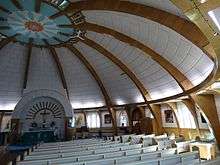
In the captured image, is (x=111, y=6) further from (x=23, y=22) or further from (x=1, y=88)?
(x=1, y=88)

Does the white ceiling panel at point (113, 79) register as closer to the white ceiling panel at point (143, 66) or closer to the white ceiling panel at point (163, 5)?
the white ceiling panel at point (143, 66)

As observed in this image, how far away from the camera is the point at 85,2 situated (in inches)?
420

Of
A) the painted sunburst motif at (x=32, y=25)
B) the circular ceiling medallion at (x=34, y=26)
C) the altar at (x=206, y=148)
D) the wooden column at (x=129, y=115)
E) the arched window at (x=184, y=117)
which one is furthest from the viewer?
the wooden column at (x=129, y=115)

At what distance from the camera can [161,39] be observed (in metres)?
12.4

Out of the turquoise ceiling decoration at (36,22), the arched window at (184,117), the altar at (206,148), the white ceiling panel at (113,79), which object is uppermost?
the turquoise ceiling decoration at (36,22)

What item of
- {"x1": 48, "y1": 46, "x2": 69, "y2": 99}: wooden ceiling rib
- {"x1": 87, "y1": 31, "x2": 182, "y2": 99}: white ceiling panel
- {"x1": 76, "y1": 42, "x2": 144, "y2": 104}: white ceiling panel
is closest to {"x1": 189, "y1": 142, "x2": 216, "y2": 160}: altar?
{"x1": 87, "y1": 31, "x2": 182, "y2": 99}: white ceiling panel

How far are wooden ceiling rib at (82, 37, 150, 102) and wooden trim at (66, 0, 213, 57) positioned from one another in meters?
6.15

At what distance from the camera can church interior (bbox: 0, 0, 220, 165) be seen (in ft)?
28.9

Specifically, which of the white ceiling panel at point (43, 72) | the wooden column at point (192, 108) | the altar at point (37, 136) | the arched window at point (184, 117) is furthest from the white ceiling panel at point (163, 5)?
the altar at point (37, 136)

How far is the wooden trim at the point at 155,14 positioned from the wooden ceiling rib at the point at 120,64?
6.15m

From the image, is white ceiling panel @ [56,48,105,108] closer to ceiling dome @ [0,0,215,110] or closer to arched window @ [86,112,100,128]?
ceiling dome @ [0,0,215,110]

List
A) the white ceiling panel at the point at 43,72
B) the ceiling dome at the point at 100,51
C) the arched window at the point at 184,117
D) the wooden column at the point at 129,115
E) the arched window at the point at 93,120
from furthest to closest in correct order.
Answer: the arched window at the point at 93,120 < the wooden column at the point at 129,115 < the white ceiling panel at the point at 43,72 < the arched window at the point at 184,117 < the ceiling dome at the point at 100,51

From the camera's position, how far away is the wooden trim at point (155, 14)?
9.60 m

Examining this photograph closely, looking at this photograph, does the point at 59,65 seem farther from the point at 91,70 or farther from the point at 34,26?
the point at 34,26
